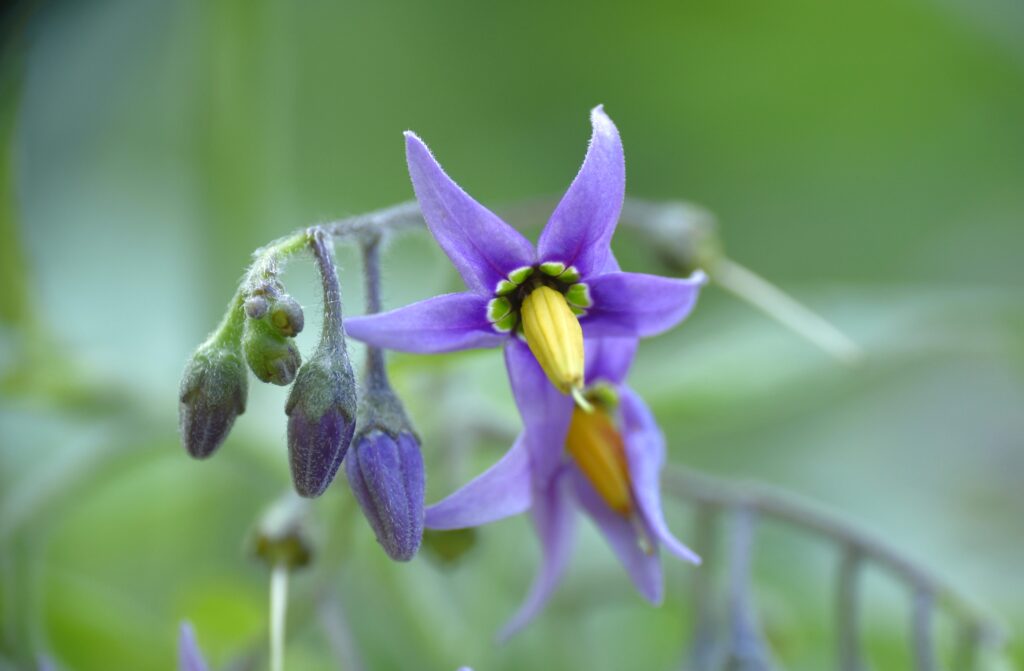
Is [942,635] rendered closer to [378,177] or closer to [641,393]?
[641,393]

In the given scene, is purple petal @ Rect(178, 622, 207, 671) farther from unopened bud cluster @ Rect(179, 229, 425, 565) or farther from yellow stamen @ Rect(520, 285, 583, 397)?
yellow stamen @ Rect(520, 285, 583, 397)

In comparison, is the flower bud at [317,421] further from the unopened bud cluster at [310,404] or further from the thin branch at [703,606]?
the thin branch at [703,606]

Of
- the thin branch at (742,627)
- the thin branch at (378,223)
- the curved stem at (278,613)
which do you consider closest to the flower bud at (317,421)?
the thin branch at (378,223)

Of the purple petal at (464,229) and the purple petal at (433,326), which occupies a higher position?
the purple petal at (464,229)

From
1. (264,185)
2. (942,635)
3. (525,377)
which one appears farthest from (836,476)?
(525,377)

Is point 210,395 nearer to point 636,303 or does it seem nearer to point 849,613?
point 636,303

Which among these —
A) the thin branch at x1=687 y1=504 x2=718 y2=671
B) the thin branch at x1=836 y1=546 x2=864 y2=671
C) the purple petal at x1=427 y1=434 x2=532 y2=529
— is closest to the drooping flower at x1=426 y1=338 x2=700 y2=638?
the purple petal at x1=427 y1=434 x2=532 y2=529
